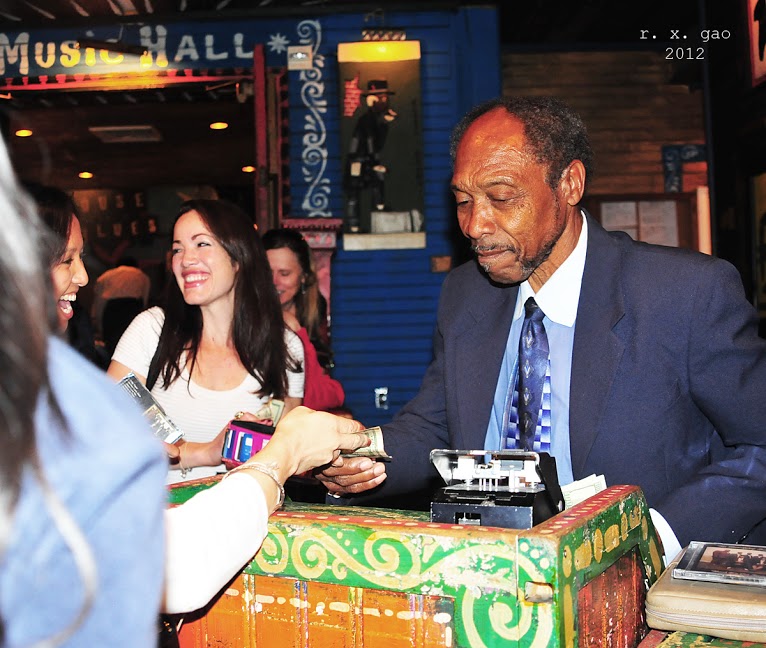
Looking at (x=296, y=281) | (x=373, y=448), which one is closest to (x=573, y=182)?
(x=373, y=448)

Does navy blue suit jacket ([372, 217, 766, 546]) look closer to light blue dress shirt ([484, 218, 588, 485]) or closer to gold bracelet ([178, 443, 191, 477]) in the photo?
light blue dress shirt ([484, 218, 588, 485])

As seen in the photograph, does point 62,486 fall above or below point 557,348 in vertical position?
below

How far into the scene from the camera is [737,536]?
1.78m

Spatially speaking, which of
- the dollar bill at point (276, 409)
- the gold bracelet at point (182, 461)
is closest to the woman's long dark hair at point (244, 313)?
the gold bracelet at point (182, 461)

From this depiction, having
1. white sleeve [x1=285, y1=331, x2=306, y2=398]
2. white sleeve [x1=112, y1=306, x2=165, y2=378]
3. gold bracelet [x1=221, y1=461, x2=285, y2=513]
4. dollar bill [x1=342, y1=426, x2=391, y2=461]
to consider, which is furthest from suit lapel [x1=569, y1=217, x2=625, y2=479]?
white sleeve [x1=112, y1=306, x2=165, y2=378]

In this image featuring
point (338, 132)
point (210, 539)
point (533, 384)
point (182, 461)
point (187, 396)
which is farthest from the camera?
point (338, 132)

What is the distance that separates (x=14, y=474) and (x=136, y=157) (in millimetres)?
10594

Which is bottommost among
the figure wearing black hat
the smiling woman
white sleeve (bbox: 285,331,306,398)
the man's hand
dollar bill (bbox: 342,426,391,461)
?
the man's hand

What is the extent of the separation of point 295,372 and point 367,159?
3628mm

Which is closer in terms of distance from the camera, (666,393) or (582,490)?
(582,490)

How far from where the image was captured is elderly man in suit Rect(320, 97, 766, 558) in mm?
1837

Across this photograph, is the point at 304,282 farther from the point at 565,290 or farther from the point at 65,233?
the point at 565,290

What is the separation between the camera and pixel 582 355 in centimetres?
197

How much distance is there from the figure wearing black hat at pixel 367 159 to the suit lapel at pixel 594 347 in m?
4.82
